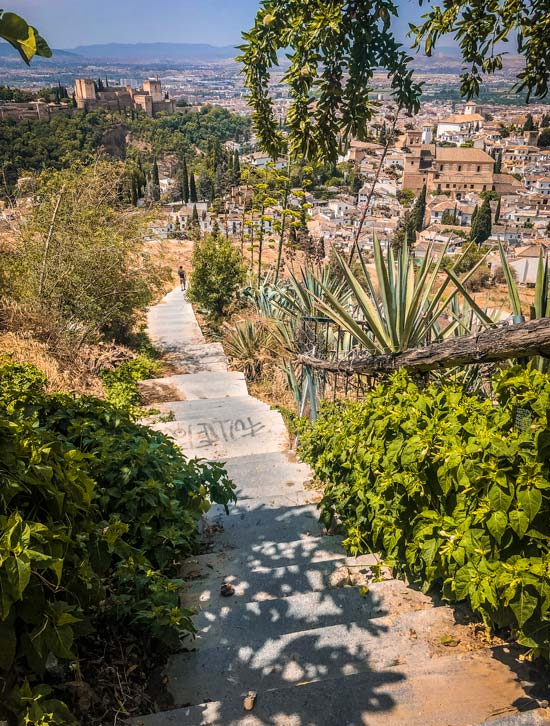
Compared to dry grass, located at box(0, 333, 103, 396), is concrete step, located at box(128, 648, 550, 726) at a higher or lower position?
higher

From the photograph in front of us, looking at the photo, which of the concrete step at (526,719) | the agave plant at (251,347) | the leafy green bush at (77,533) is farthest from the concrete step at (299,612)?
the agave plant at (251,347)

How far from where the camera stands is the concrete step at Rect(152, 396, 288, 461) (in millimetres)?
4973

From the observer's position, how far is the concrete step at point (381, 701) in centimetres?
153

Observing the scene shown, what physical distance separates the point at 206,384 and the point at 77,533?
219 inches

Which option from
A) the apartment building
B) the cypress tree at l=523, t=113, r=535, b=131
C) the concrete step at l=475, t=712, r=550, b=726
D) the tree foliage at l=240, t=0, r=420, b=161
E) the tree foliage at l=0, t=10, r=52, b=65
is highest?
the cypress tree at l=523, t=113, r=535, b=131

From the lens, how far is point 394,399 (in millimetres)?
2334

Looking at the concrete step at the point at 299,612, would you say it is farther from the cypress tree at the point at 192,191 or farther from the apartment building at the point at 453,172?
the apartment building at the point at 453,172

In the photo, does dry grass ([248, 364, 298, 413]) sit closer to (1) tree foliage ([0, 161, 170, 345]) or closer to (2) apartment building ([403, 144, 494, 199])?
(1) tree foliage ([0, 161, 170, 345])

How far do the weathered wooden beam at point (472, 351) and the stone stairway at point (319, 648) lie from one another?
0.90 m

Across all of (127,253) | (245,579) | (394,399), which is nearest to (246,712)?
(245,579)

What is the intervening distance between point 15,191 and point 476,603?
962 cm

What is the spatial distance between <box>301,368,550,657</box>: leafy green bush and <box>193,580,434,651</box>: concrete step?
13cm

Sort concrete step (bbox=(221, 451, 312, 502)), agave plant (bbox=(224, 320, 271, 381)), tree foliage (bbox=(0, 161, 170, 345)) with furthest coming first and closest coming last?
agave plant (bbox=(224, 320, 271, 381)) → tree foliage (bbox=(0, 161, 170, 345)) → concrete step (bbox=(221, 451, 312, 502))

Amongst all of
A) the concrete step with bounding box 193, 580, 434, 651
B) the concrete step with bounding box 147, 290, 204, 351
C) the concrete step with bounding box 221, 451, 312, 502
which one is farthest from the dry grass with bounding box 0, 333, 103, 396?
the concrete step with bounding box 193, 580, 434, 651
